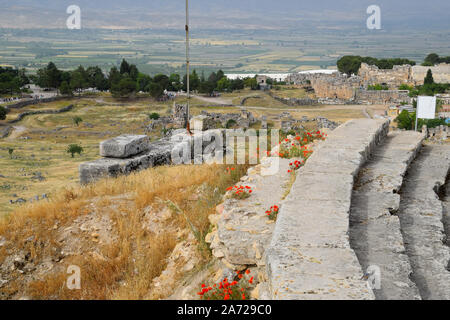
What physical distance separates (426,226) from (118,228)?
163 inches

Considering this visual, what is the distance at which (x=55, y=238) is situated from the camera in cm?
673

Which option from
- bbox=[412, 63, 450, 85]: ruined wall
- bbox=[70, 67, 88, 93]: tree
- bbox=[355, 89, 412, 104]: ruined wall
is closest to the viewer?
bbox=[355, 89, 412, 104]: ruined wall

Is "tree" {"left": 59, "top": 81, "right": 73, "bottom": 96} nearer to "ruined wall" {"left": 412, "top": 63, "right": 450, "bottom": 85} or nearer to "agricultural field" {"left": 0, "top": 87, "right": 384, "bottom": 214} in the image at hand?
"agricultural field" {"left": 0, "top": 87, "right": 384, "bottom": 214}

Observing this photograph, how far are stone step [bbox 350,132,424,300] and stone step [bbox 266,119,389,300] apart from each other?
0.32 m

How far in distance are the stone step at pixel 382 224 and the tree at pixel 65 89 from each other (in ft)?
196

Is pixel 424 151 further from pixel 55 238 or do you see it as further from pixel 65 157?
pixel 65 157

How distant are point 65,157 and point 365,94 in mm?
38654

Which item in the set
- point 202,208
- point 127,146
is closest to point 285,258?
point 202,208

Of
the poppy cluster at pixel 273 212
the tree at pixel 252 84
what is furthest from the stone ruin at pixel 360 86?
the poppy cluster at pixel 273 212

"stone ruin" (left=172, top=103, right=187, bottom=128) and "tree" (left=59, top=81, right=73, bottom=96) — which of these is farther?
"tree" (left=59, top=81, right=73, bottom=96)

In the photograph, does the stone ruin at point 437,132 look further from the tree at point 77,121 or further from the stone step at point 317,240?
the tree at point 77,121

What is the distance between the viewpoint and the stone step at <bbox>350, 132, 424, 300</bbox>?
3928 millimetres

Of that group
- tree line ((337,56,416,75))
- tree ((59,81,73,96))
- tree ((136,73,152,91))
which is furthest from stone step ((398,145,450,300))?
tree line ((337,56,416,75))

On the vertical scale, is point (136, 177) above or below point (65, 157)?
above
